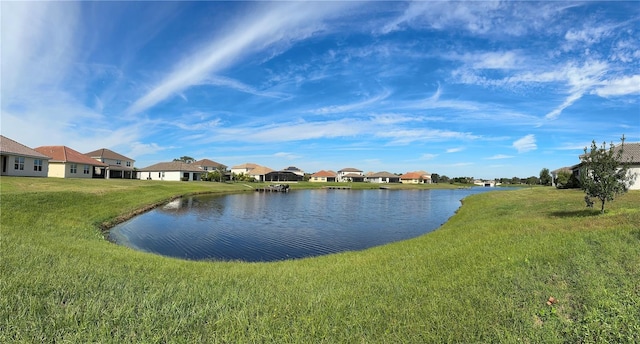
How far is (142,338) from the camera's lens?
4895 millimetres

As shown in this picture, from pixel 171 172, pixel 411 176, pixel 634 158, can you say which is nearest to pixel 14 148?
pixel 171 172

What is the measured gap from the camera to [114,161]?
2785 inches

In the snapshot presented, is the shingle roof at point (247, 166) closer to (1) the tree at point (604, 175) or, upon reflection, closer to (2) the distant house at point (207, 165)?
(2) the distant house at point (207, 165)

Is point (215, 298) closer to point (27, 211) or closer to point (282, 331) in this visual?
point (282, 331)

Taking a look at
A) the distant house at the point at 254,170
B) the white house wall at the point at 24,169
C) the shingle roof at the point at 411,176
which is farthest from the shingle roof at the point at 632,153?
the shingle roof at the point at 411,176

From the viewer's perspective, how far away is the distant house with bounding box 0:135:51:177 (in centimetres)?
3425

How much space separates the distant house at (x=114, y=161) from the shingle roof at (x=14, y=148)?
1037 inches

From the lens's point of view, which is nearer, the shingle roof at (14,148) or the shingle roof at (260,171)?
the shingle roof at (14,148)

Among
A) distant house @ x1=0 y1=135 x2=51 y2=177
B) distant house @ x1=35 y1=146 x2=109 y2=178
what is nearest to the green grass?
distant house @ x1=0 y1=135 x2=51 y2=177

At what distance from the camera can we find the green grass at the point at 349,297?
511 cm

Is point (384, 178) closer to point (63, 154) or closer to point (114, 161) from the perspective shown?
point (114, 161)

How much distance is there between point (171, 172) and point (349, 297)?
79.1 metres

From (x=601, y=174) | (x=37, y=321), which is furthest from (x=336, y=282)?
(x=601, y=174)

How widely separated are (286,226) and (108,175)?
5527cm
